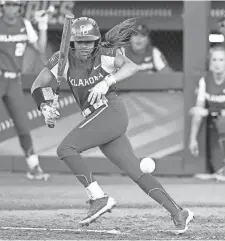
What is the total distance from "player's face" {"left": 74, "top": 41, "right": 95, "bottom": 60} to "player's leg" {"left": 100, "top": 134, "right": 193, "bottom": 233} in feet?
2.34

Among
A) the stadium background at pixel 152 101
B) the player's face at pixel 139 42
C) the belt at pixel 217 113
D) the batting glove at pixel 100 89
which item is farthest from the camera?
the player's face at pixel 139 42

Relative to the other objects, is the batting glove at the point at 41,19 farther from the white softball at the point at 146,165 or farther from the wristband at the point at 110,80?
the white softball at the point at 146,165

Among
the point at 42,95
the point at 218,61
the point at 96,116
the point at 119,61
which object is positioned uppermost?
the point at 119,61

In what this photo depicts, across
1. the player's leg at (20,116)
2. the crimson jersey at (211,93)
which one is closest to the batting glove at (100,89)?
the player's leg at (20,116)

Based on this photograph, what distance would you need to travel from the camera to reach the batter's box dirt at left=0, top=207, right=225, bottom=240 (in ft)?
20.5

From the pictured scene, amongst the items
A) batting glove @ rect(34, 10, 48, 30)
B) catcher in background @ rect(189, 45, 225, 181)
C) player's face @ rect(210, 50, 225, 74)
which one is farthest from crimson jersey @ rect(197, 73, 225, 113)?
batting glove @ rect(34, 10, 48, 30)

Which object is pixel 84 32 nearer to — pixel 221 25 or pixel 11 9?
pixel 11 9

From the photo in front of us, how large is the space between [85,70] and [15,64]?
9.52ft

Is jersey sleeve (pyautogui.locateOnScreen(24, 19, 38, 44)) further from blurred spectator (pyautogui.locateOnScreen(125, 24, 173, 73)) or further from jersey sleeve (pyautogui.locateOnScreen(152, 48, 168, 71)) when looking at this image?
jersey sleeve (pyautogui.locateOnScreen(152, 48, 168, 71))

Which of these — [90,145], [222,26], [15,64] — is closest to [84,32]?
[90,145]

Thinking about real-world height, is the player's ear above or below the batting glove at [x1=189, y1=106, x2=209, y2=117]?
above

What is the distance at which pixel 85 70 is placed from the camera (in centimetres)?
643

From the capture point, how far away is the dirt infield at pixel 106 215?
636 cm

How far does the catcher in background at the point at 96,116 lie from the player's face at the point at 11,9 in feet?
9.01
